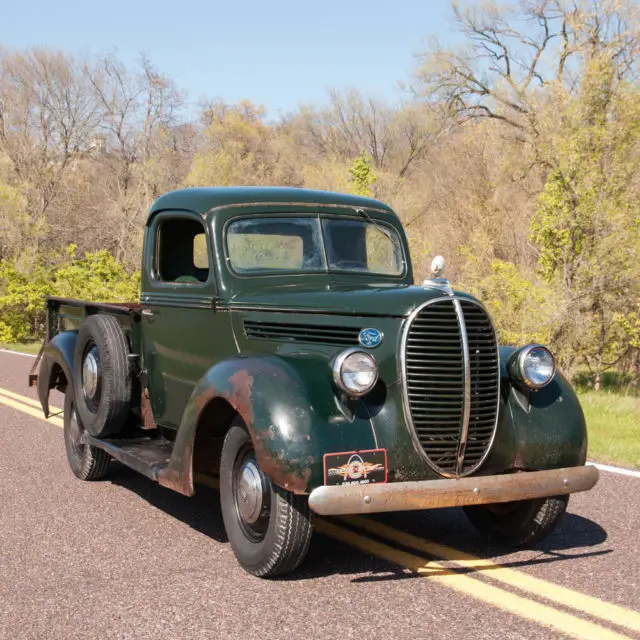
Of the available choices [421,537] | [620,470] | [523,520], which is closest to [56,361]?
[421,537]

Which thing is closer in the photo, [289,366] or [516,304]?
[289,366]

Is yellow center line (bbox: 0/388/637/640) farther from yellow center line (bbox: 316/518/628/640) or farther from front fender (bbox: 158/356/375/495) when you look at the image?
front fender (bbox: 158/356/375/495)

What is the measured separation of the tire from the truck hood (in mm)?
733

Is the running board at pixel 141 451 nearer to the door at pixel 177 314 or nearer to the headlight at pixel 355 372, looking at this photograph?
the door at pixel 177 314

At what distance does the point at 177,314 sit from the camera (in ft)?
18.7

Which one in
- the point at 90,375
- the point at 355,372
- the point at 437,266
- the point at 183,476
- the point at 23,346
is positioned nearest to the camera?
the point at 355,372

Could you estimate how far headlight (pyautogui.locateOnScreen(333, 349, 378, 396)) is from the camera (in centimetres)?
428

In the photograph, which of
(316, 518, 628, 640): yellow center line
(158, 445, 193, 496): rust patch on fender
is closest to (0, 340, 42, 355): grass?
(158, 445, 193, 496): rust patch on fender

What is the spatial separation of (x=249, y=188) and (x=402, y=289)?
66.1 inches

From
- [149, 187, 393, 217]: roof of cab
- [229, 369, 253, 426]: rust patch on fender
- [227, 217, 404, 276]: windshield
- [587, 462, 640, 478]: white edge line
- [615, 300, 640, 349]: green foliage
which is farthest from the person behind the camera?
[615, 300, 640, 349]: green foliage

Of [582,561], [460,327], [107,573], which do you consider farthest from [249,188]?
[582,561]

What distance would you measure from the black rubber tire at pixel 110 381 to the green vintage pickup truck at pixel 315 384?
14mm

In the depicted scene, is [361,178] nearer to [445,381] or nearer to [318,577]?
[445,381]

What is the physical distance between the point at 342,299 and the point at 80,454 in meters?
3.13
